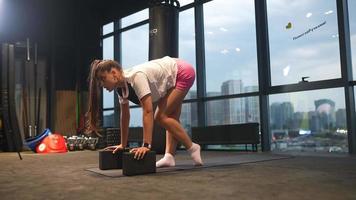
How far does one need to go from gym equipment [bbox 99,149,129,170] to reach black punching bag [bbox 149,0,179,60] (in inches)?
87.4

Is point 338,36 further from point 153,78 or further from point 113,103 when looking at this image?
point 113,103

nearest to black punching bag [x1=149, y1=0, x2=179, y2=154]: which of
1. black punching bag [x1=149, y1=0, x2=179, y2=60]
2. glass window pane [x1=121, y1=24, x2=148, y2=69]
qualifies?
black punching bag [x1=149, y1=0, x2=179, y2=60]

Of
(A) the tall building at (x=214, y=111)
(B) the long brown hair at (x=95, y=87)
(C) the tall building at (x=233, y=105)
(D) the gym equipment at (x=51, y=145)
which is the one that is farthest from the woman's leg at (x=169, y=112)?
(D) the gym equipment at (x=51, y=145)

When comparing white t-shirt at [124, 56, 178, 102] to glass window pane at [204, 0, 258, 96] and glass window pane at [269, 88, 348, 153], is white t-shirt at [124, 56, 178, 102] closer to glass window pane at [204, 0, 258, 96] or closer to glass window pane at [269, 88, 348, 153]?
glass window pane at [269, 88, 348, 153]

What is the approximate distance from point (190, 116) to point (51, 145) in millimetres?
2406

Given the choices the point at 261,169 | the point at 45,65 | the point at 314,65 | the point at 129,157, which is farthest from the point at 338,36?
the point at 45,65

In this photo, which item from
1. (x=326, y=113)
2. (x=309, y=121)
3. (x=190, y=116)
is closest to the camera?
(x=326, y=113)

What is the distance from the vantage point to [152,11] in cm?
491

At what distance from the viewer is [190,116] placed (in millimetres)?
6723

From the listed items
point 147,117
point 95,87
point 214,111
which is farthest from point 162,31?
point 147,117

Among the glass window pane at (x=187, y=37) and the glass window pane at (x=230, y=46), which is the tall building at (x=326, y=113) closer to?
the glass window pane at (x=230, y=46)

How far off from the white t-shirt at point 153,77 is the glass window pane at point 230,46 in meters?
3.27

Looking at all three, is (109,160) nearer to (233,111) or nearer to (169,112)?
(169,112)

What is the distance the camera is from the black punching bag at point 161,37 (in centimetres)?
479
